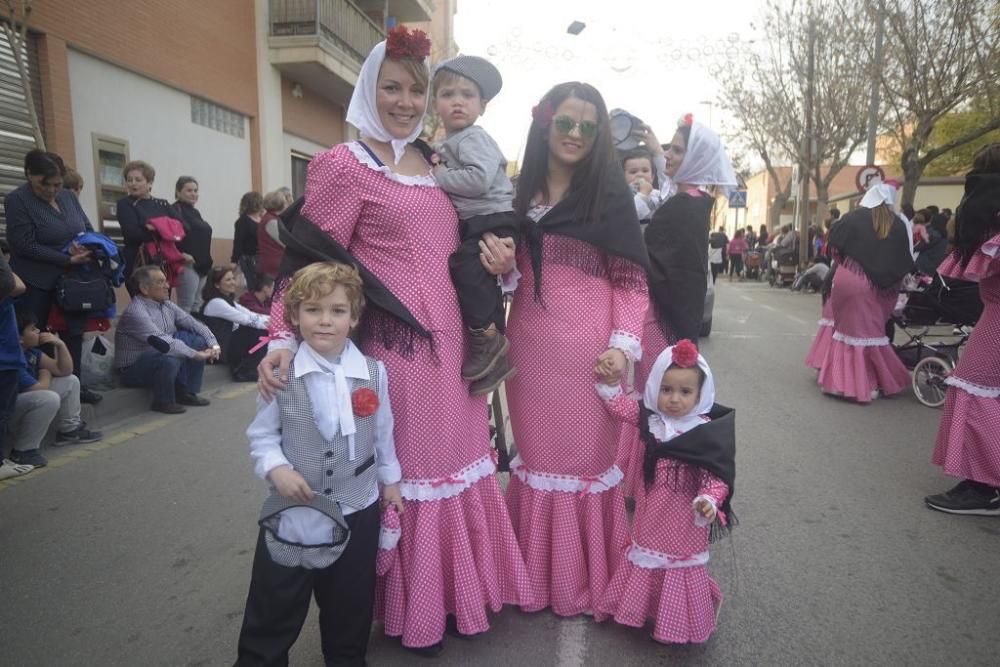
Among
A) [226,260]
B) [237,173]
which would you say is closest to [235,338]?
[226,260]

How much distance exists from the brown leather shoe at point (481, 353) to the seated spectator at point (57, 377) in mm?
3318

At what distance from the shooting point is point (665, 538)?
2551mm

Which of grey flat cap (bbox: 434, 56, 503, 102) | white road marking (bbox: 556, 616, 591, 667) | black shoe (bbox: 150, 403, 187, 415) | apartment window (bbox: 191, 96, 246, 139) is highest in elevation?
apartment window (bbox: 191, 96, 246, 139)

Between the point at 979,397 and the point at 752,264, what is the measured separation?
24.7 meters

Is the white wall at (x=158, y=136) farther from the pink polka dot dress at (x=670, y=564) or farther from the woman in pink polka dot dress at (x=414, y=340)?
the pink polka dot dress at (x=670, y=564)

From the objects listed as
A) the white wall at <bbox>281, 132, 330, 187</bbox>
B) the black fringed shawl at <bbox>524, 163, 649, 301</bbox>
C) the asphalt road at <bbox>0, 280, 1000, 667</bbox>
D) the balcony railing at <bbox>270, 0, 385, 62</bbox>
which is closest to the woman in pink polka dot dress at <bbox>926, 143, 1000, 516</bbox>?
the asphalt road at <bbox>0, 280, 1000, 667</bbox>

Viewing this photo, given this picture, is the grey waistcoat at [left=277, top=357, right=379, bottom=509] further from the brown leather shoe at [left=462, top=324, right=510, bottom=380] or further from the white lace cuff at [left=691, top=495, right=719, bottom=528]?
the white lace cuff at [left=691, top=495, right=719, bottom=528]

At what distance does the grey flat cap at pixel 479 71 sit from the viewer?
250 centimetres

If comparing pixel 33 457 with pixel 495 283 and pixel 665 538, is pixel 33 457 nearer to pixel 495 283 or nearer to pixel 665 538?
pixel 495 283

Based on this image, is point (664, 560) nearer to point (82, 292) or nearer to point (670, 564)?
point (670, 564)

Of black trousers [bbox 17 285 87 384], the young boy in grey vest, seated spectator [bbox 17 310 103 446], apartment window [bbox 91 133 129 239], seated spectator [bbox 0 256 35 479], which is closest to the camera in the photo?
the young boy in grey vest

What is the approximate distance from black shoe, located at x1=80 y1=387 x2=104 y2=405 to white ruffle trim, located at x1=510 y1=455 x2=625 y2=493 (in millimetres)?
4379

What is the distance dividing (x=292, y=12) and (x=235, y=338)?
28.4 ft

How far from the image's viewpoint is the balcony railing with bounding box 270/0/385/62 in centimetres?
1309
